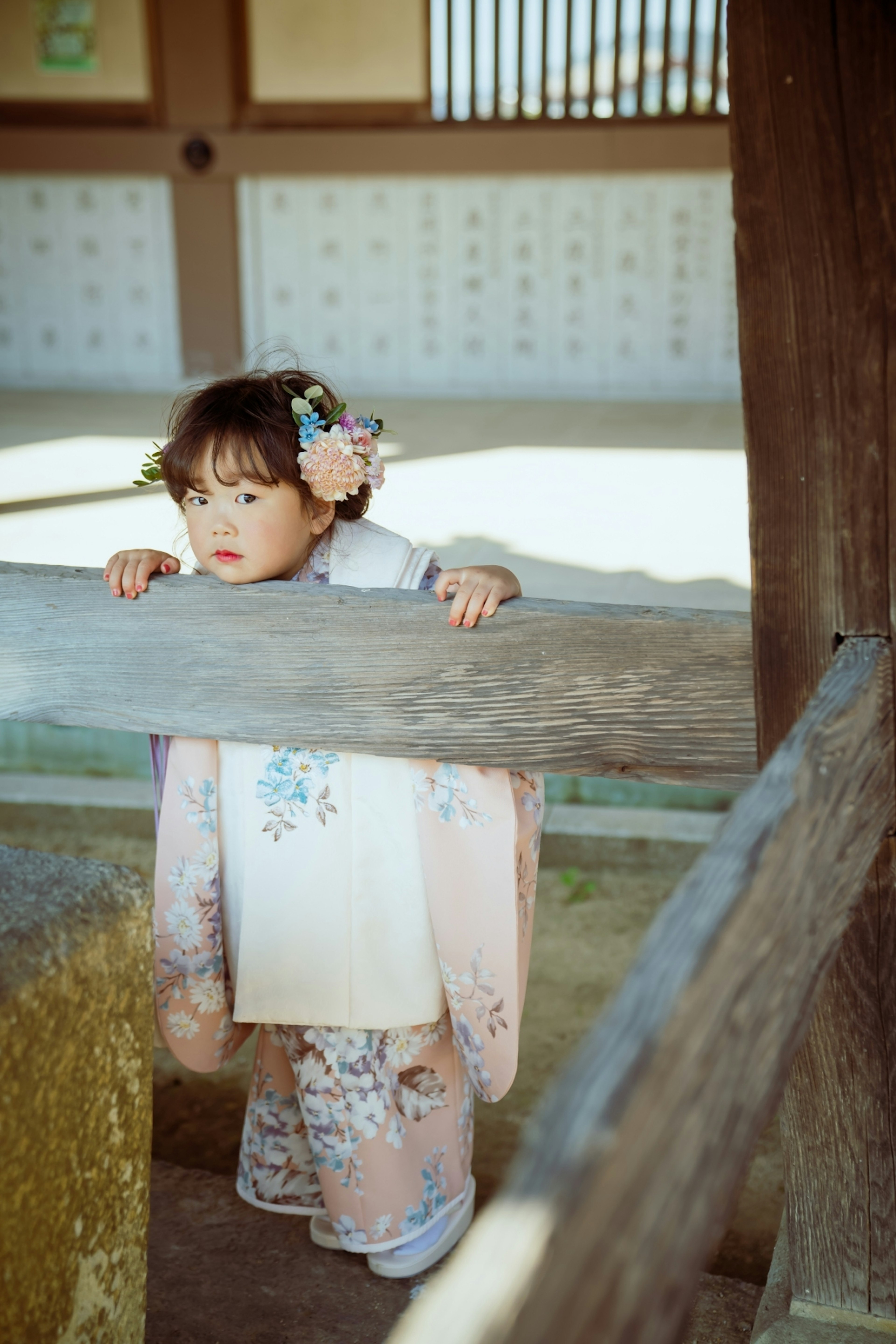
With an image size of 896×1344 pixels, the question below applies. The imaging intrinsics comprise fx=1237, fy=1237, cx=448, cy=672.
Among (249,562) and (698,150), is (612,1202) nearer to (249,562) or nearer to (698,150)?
(249,562)

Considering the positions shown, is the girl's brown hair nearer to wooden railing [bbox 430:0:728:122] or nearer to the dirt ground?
the dirt ground

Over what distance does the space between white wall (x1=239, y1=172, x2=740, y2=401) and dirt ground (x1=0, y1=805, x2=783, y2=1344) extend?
407 centimetres

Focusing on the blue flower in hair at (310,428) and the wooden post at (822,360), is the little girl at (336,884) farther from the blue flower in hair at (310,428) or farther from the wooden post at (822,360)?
the wooden post at (822,360)

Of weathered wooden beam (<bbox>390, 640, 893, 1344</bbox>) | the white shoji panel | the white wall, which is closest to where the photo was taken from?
weathered wooden beam (<bbox>390, 640, 893, 1344</bbox>)

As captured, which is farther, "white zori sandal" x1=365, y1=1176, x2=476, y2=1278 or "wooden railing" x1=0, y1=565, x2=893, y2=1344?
"white zori sandal" x1=365, y1=1176, x2=476, y2=1278

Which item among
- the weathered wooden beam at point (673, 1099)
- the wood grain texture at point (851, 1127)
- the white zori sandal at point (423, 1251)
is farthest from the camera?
the white zori sandal at point (423, 1251)

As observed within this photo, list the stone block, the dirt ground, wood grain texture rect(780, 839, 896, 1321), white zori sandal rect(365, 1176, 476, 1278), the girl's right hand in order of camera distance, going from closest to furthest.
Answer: the stone block → wood grain texture rect(780, 839, 896, 1321) → the girl's right hand → white zori sandal rect(365, 1176, 476, 1278) → the dirt ground

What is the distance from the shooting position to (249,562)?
1.64m

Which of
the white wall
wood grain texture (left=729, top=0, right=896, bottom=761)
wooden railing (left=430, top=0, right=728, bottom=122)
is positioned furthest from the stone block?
wooden railing (left=430, top=0, right=728, bottom=122)

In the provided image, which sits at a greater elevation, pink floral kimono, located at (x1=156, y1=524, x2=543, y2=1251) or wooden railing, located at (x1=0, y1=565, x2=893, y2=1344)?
wooden railing, located at (x1=0, y1=565, x2=893, y2=1344)

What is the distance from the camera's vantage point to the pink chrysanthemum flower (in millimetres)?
1601

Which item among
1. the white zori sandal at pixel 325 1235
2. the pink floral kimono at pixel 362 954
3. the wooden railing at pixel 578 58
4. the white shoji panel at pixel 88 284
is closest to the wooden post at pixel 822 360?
the pink floral kimono at pixel 362 954

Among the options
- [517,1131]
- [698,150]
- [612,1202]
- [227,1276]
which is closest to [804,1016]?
[612,1202]

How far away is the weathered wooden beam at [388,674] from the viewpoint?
1.36 metres
